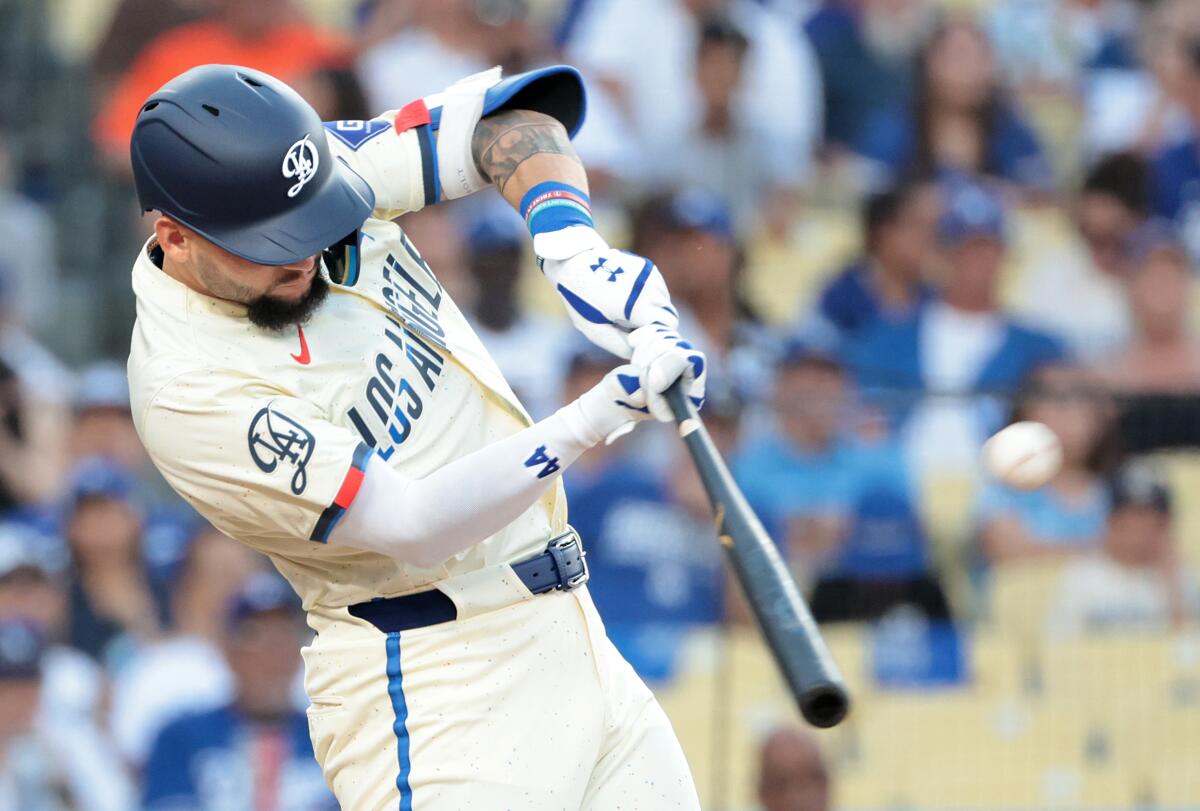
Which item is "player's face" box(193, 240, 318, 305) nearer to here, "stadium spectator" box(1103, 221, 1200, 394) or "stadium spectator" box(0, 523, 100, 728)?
"stadium spectator" box(0, 523, 100, 728)

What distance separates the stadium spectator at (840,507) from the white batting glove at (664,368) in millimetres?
2882

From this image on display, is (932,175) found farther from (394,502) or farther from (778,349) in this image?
(394,502)

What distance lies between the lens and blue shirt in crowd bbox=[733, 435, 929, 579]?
581 centimetres

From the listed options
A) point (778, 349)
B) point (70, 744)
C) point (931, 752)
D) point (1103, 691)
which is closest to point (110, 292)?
point (70, 744)

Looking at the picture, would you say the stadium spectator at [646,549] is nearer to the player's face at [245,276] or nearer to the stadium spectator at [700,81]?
the stadium spectator at [700,81]

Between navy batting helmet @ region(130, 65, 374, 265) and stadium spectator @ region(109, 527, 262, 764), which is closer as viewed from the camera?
navy batting helmet @ region(130, 65, 374, 265)

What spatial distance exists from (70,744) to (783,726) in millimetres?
2292

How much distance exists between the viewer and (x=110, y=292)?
667 centimetres

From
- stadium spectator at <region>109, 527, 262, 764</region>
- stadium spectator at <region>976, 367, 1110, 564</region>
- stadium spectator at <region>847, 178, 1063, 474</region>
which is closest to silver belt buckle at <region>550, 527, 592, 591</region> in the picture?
stadium spectator at <region>109, 527, 262, 764</region>

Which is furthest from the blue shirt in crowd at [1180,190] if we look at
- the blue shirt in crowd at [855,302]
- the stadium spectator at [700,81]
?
the stadium spectator at [700,81]

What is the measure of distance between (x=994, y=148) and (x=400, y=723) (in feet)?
17.3

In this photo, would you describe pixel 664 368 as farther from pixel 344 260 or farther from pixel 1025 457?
pixel 1025 457

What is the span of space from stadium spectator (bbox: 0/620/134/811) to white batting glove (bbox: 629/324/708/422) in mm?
3422

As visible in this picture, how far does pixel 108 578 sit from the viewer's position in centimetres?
589
